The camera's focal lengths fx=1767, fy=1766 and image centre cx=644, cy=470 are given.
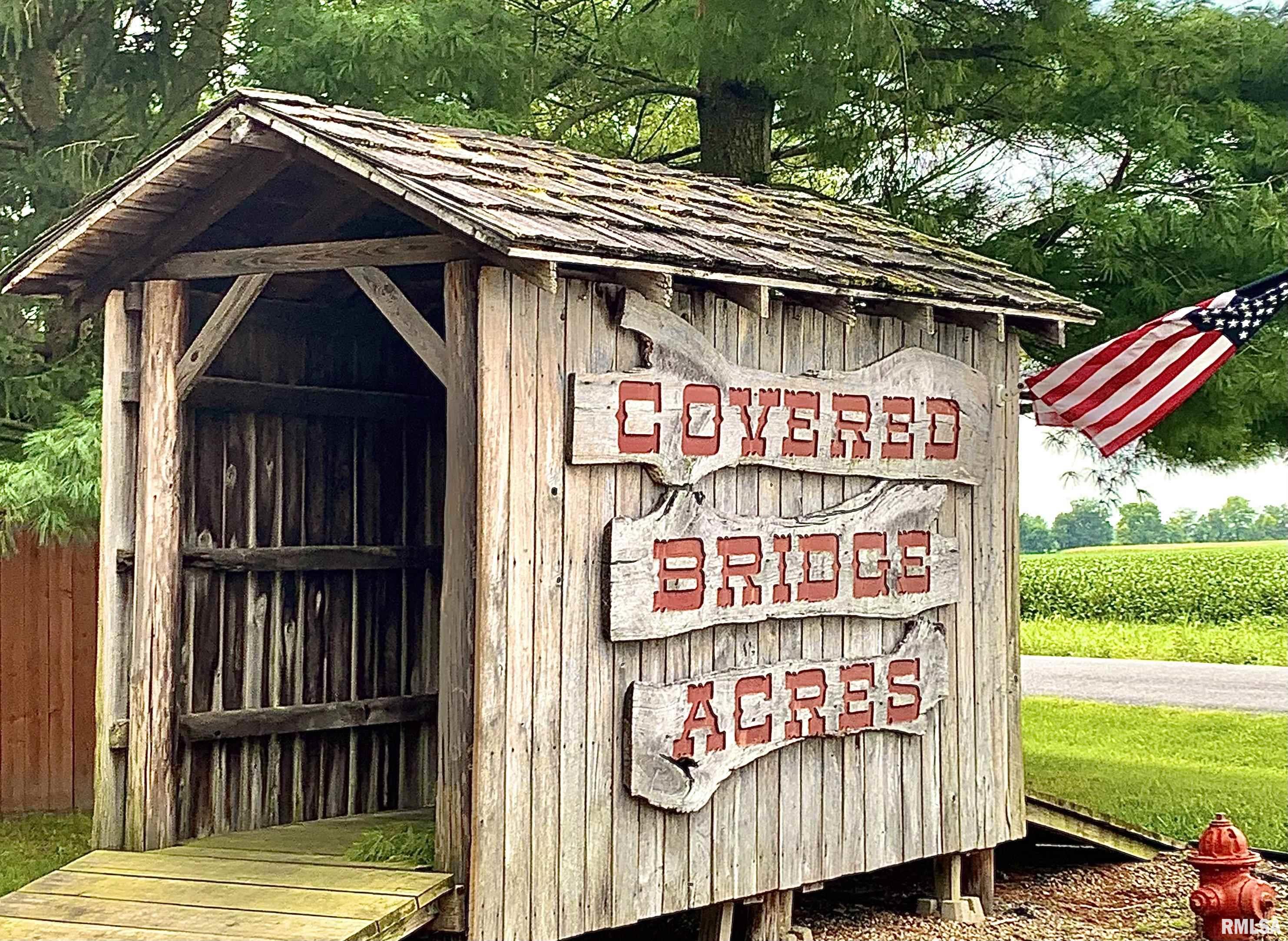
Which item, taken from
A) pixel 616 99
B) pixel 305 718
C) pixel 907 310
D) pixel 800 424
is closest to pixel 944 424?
pixel 907 310

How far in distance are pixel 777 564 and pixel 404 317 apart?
206 centimetres

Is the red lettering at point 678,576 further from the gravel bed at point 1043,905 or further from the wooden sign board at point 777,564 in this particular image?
the gravel bed at point 1043,905

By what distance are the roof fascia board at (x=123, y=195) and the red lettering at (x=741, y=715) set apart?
10.5ft

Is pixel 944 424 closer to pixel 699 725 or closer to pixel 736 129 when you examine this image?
pixel 699 725

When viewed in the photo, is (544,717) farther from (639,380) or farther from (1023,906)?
(1023,906)

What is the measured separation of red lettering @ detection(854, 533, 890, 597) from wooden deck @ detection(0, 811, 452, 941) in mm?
2646

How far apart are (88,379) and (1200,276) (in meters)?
7.14

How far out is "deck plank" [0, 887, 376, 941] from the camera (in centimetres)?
622

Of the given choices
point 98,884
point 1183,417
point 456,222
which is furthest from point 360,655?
point 1183,417

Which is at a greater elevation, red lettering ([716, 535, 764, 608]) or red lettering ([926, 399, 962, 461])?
red lettering ([926, 399, 962, 461])

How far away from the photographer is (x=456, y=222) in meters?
6.40

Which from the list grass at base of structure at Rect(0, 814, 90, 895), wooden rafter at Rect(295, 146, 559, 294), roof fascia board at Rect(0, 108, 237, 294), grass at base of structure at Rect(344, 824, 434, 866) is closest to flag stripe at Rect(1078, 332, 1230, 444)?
wooden rafter at Rect(295, 146, 559, 294)

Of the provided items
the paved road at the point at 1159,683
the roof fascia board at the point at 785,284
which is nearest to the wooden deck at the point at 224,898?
the roof fascia board at the point at 785,284

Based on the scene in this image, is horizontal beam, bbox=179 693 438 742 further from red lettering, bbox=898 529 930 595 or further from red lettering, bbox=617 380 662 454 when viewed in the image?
red lettering, bbox=898 529 930 595
